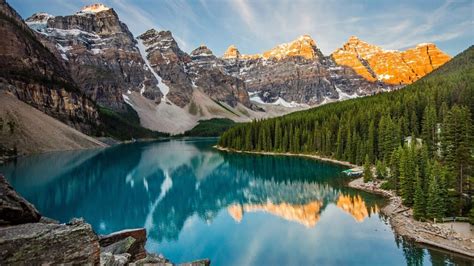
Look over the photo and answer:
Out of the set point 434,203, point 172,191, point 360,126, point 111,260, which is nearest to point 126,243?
point 111,260

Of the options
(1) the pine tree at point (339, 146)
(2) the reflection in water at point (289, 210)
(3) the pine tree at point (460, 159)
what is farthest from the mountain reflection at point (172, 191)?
(3) the pine tree at point (460, 159)

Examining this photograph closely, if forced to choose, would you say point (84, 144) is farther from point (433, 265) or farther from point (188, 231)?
point (433, 265)

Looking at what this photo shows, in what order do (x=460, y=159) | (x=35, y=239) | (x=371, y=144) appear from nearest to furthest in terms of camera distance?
(x=35, y=239) → (x=460, y=159) → (x=371, y=144)

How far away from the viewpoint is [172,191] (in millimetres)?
56719

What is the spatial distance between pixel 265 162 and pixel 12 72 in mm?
107515

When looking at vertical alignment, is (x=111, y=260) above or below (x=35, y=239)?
below

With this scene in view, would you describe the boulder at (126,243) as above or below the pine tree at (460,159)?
below

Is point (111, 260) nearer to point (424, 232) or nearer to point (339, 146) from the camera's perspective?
point (424, 232)

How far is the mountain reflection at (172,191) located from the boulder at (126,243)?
1729 centimetres

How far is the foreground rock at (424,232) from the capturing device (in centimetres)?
2495

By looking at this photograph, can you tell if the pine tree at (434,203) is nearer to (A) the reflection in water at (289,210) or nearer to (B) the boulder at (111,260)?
(A) the reflection in water at (289,210)

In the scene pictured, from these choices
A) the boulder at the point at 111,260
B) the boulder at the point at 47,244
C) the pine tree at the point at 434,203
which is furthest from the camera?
the pine tree at the point at 434,203

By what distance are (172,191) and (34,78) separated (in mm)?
112653

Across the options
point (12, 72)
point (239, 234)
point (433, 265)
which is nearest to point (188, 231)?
point (239, 234)
